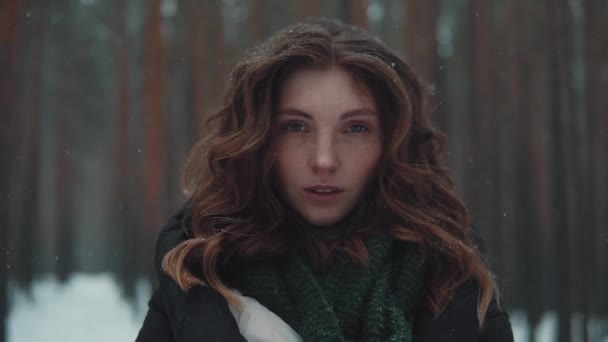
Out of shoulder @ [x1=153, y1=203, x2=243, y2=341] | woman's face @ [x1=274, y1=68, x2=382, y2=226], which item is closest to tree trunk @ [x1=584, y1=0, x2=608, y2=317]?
woman's face @ [x1=274, y1=68, x2=382, y2=226]

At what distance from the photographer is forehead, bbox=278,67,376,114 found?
1278mm

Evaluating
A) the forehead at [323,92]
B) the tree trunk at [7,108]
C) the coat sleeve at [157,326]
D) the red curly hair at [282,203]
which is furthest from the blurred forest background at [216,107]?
the forehead at [323,92]

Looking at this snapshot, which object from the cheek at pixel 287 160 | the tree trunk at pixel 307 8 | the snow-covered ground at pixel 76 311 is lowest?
the snow-covered ground at pixel 76 311

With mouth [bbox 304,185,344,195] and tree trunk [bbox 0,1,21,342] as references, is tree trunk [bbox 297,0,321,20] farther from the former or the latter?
mouth [bbox 304,185,344,195]

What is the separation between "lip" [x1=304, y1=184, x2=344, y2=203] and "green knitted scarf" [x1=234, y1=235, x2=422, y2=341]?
12cm

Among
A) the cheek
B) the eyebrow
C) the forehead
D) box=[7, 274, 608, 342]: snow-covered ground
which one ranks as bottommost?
box=[7, 274, 608, 342]: snow-covered ground

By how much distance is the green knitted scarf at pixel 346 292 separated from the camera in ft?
3.97

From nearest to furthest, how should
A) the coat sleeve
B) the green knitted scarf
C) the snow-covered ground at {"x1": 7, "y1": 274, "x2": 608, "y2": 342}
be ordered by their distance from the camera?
the green knitted scarf < the coat sleeve < the snow-covered ground at {"x1": 7, "y1": 274, "x2": 608, "y2": 342}

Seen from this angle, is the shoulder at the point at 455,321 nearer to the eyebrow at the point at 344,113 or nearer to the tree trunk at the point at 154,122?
the eyebrow at the point at 344,113

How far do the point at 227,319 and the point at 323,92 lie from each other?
473 mm

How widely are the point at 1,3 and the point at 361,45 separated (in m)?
1.44

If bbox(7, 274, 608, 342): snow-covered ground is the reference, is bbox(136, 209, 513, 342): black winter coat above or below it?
above

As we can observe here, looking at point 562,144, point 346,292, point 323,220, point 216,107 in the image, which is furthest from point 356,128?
point 562,144

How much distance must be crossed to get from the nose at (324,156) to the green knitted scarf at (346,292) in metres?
0.18
